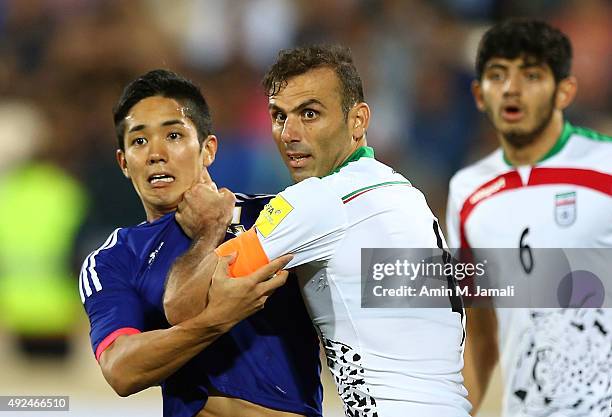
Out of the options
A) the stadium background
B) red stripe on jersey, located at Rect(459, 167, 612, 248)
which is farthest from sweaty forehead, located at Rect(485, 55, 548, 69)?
the stadium background

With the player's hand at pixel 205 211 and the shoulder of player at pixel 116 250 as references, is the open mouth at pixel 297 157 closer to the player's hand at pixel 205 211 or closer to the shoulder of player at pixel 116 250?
the player's hand at pixel 205 211

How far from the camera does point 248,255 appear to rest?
2.60 meters

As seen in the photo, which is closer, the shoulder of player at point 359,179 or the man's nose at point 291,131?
the shoulder of player at point 359,179

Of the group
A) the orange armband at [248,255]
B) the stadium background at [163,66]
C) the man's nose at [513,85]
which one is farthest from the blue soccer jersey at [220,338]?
the stadium background at [163,66]

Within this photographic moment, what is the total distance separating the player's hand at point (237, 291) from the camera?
101 inches

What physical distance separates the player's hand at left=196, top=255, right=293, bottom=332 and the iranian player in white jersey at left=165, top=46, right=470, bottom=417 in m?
0.03

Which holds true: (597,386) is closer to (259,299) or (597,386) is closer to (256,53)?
(259,299)

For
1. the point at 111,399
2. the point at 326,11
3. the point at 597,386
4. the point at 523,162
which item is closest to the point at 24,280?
the point at 111,399

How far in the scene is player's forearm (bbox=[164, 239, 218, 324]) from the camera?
8.65 ft

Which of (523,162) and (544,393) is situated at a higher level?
(523,162)

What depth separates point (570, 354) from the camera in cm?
395

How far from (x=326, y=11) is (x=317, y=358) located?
13.4 ft

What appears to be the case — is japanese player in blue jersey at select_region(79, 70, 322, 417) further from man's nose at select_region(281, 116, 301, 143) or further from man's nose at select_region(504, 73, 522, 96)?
man's nose at select_region(504, 73, 522, 96)

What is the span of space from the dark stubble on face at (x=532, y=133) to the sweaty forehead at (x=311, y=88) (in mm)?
1817
